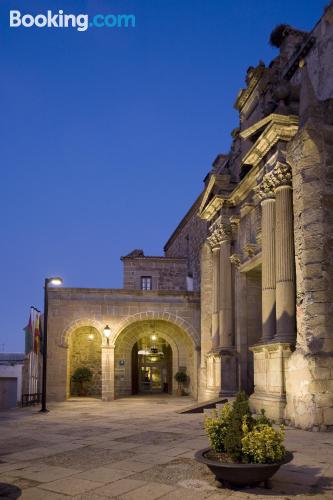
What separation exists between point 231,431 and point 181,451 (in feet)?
9.17

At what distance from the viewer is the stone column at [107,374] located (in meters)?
22.2

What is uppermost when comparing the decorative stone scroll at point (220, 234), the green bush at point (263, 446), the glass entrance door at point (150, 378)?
the decorative stone scroll at point (220, 234)

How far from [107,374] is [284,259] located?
1241 cm

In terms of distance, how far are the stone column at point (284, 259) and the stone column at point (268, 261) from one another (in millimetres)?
466

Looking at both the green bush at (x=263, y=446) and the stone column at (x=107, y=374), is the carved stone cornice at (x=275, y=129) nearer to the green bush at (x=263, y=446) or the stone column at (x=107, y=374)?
the green bush at (x=263, y=446)

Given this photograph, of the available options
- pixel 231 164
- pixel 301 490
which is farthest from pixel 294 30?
pixel 301 490

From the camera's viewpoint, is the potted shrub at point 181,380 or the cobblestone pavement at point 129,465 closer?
the cobblestone pavement at point 129,465

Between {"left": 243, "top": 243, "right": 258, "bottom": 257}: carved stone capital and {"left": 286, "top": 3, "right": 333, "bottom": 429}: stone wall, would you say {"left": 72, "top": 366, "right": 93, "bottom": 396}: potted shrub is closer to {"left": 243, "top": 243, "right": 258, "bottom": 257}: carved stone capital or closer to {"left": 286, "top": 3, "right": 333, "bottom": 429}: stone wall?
{"left": 243, "top": 243, "right": 258, "bottom": 257}: carved stone capital

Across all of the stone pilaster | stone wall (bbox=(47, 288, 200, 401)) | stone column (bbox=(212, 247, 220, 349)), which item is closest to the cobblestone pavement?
the stone pilaster

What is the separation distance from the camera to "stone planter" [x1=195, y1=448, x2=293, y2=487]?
528 cm

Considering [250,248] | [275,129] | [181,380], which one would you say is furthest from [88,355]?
[275,129]

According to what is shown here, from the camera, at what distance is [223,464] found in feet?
17.6

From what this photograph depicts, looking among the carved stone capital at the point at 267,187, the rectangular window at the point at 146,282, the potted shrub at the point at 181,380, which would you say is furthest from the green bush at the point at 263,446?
the rectangular window at the point at 146,282

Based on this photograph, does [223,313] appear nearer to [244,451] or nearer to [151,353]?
[151,353]
